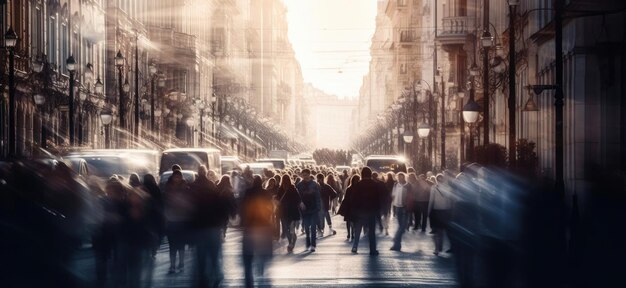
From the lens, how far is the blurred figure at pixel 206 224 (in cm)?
1822

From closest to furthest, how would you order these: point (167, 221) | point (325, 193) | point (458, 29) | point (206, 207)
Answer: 1. point (206, 207)
2. point (167, 221)
3. point (325, 193)
4. point (458, 29)

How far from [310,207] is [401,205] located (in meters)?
3.58

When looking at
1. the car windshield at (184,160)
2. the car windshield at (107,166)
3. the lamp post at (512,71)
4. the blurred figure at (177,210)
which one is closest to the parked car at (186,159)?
the car windshield at (184,160)

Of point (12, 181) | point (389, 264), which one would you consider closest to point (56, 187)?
point (12, 181)

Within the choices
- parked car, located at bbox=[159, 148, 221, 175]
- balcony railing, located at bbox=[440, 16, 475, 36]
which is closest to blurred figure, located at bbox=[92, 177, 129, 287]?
parked car, located at bbox=[159, 148, 221, 175]

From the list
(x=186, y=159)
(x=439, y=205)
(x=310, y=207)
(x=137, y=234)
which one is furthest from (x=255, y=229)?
(x=186, y=159)

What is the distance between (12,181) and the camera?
2267cm

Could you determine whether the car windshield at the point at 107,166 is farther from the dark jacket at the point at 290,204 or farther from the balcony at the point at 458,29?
the balcony at the point at 458,29

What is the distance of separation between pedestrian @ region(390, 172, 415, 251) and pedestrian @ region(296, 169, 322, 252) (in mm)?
1764

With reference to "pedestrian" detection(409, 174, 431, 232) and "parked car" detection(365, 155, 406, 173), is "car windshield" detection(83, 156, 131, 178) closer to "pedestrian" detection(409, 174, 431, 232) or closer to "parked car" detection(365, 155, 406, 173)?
"pedestrian" detection(409, 174, 431, 232)

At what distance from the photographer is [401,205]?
3194 centimetres

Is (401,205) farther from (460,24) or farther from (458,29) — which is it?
(460,24)

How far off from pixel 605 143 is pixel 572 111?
147cm

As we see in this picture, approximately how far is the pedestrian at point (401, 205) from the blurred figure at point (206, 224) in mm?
10237
